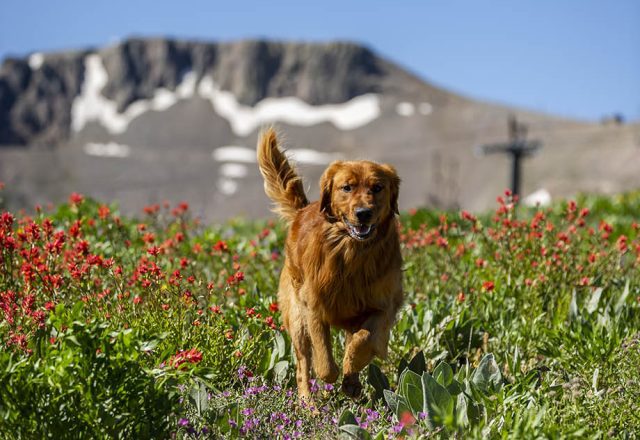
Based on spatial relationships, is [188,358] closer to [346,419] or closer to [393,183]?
[346,419]

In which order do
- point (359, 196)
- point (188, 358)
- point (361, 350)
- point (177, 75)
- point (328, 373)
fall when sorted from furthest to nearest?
point (177, 75), point (359, 196), point (328, 373), point (361, 350), point (188, 358)

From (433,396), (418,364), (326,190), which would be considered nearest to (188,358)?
(433,396)

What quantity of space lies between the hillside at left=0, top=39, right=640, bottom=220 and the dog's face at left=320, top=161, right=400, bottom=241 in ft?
244

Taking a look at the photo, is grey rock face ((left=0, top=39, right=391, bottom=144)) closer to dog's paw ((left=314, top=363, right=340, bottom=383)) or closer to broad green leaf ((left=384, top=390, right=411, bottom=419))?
dog's paw ((left=314, top=363, right=340, bottom=383))

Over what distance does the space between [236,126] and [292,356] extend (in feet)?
373

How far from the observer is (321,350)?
4.18m

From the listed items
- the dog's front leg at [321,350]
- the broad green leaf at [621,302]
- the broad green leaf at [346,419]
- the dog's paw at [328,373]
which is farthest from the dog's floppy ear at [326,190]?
the broad green leaf at [621,302]

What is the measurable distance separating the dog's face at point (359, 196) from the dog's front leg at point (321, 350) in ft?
1.78

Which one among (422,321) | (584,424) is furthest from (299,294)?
(584,424)

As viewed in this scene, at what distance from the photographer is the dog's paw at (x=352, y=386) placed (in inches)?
159

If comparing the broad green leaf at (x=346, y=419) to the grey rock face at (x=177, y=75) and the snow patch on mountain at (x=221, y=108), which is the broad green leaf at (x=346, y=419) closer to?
the snow patch on mountain at (x=221, y=108)

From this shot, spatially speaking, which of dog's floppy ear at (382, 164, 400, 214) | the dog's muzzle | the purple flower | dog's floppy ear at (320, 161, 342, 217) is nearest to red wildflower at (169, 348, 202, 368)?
the purple flower

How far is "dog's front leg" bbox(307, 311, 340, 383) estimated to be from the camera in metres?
4.11

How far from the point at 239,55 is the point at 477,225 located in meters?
128
